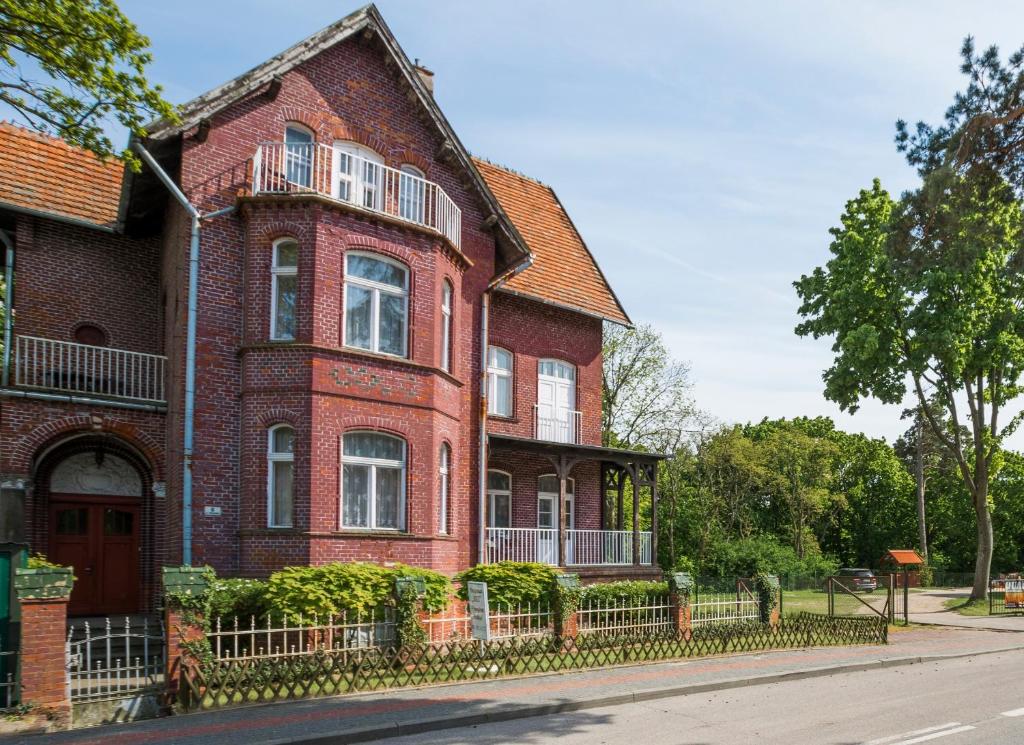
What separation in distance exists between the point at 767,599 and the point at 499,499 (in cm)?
650

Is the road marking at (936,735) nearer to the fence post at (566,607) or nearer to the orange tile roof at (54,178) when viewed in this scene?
the fence post at (566,607)

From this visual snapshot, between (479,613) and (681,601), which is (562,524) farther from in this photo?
(479,613)

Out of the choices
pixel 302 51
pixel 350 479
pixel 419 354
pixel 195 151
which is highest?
pixel 302 51

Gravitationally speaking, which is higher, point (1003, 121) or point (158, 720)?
point (1003, 121)

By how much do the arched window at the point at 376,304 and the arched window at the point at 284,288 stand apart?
92 cm

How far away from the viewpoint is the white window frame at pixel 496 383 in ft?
72.7

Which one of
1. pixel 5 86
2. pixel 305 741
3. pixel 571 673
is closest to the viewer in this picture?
pixel 305 741

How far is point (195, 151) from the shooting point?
16438 millimetres

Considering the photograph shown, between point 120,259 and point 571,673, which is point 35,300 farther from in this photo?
point 571,673

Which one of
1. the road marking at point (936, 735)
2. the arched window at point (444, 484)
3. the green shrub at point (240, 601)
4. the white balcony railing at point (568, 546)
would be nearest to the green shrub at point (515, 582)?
the arched window at point (444, 484)

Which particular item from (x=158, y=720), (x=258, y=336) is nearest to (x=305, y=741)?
(x=158, y=720)

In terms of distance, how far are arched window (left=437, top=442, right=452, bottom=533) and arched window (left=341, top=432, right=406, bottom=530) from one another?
109 centimetres

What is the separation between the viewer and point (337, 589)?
13.7 metres

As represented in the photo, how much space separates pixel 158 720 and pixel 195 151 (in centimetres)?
991
